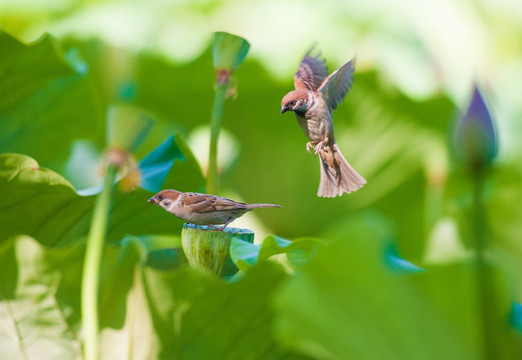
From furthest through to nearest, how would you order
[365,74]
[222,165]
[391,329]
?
1. [365,74]
2. [222,165]
3. [391,329]

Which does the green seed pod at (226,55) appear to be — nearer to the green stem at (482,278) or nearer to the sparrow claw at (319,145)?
the sparrow claw at (319,145)

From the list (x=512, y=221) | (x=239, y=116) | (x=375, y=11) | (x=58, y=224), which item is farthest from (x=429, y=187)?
(x=58, y=224)

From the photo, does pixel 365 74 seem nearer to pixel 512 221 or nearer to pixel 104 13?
pixel 512 221

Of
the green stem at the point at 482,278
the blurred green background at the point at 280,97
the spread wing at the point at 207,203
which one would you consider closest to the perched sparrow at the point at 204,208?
the spread wing at the point at 207,203

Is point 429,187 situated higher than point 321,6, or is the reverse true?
point 321,6

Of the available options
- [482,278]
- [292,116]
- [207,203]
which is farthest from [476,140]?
[292,116]

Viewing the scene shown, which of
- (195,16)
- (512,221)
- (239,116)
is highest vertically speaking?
(195,16)
